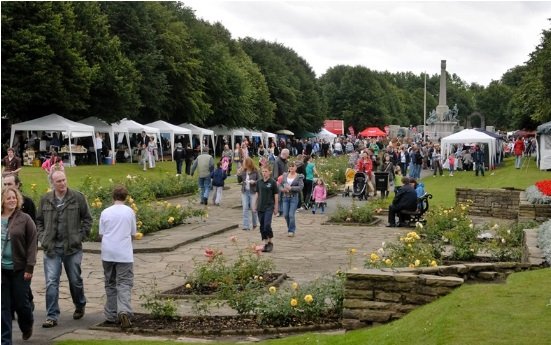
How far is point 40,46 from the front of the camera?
3816 centimetres

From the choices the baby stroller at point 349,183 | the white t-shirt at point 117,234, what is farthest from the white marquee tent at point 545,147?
the white t-shirt at point 117,234

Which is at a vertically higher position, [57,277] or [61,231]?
[61,231]

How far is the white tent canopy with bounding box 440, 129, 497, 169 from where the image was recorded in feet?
138

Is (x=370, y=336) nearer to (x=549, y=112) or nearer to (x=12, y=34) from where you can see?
(x=12, y=34)

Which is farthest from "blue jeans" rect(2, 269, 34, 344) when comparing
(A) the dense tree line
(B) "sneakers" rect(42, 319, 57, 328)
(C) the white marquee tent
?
(C) the white marquee tent

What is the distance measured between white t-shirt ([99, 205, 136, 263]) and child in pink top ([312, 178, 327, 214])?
13766 millimetres

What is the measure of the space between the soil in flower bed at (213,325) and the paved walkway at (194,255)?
0.36 meters

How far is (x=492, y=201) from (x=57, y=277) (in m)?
16.3

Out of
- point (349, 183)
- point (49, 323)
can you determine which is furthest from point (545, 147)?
point (49, 323)

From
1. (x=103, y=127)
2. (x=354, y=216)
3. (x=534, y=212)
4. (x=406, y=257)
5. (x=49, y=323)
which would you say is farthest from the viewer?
(x=103, y=127)

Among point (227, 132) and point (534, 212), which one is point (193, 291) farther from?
point (227, 132)

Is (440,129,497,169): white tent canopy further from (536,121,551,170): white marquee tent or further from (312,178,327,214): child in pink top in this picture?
(312,178,327,214): child in pink top

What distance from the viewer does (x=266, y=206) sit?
14.2m

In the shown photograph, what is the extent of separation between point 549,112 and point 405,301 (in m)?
38.8
